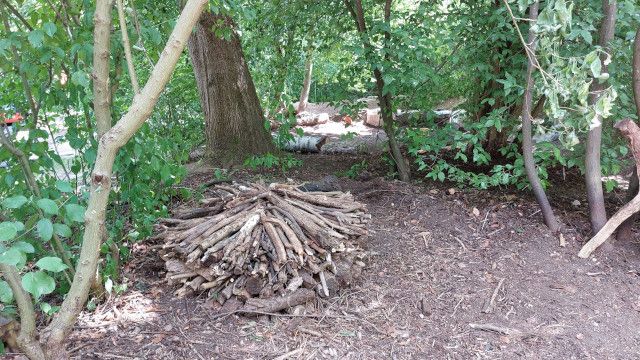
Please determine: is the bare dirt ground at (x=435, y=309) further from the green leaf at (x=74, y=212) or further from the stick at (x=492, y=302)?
the green leaf at (x=74, y=212)

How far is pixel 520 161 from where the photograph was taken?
14.2 ft

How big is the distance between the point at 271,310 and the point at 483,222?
2.31m

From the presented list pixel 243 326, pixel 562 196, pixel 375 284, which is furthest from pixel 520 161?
pixel 243 326

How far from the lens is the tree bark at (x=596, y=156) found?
373 centimetres

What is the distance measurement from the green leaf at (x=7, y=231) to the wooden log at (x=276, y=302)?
5.98 ft

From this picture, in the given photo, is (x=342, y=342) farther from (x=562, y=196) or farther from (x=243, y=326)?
(x=562, y=196)

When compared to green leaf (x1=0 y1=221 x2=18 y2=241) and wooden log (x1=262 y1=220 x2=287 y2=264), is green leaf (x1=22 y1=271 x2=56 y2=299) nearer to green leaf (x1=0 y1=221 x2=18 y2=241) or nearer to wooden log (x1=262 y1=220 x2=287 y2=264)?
green leaf (x1=0 y1=221 x2=18 y2=241)

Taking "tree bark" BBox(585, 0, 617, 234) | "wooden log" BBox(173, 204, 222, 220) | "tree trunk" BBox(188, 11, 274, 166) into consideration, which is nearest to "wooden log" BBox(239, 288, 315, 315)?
"wooden log" BBox(173, 204, 222, 220)

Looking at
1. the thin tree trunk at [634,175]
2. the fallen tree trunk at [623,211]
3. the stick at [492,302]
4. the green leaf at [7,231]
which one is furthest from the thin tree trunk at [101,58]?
the thin tree trunk at [634,175]

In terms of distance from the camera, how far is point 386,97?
5.08m

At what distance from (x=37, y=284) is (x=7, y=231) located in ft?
0.64

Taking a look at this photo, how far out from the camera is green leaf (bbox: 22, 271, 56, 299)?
4.99 feet

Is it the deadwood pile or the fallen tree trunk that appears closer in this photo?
the deadwood pile

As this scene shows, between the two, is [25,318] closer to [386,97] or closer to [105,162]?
[105,162]
